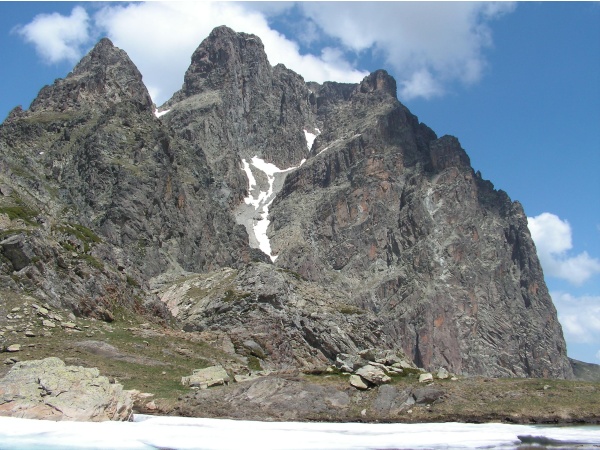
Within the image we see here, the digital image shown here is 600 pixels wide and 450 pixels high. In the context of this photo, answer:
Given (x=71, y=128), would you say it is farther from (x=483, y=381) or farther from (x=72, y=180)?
(x=483, y=381)

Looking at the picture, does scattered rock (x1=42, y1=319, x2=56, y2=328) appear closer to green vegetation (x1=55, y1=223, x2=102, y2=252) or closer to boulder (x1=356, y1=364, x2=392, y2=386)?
green vegetation (x1=55, y1=223, x2=102, y2=252)

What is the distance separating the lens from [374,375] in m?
30.0

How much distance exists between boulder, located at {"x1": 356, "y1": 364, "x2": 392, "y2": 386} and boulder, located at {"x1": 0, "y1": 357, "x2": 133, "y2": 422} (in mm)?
11964

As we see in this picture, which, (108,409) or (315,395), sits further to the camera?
(315,395)

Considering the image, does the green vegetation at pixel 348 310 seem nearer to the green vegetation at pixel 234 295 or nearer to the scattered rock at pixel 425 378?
the green vegetation at pixel 234 295

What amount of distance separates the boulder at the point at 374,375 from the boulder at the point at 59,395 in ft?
39.3

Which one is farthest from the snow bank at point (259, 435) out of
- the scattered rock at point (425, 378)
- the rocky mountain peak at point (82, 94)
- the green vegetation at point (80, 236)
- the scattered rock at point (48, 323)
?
the rocky mountain peak at point (82, 94)

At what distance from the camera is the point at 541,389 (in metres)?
28.6

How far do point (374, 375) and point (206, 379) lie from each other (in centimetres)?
921

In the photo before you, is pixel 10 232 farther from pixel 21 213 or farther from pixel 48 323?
pixel 48 323

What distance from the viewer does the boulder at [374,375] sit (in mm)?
29750

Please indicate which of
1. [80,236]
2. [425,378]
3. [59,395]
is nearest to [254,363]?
[425,378]

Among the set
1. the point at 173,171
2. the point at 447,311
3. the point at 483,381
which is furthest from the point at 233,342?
the point at 447,311

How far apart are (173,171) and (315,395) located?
124 m
